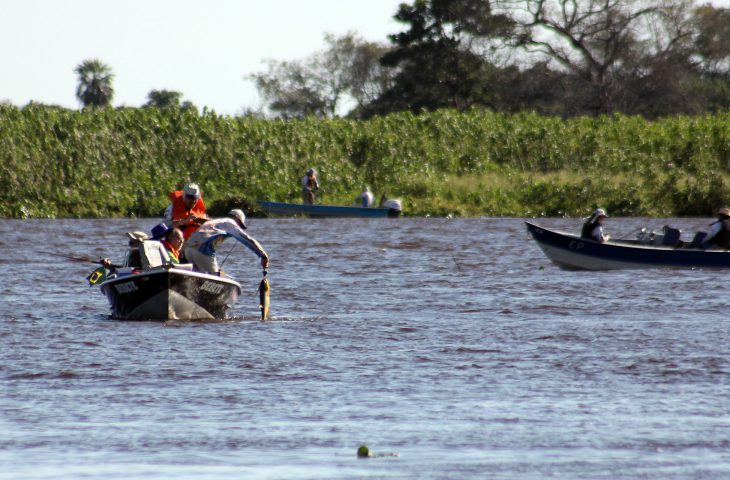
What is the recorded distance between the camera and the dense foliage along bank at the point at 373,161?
55.8m

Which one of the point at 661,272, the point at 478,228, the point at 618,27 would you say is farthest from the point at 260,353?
the point at 618,27

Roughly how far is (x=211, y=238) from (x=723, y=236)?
12862 millimetres

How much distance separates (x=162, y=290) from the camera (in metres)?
19.7

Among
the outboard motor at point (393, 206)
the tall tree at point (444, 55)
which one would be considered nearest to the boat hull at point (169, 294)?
the outboard motor at point (393, 206)

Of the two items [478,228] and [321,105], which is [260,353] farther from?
[321,105]

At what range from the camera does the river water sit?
10.8 metres

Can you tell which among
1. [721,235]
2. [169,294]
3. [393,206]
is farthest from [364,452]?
[393,206]

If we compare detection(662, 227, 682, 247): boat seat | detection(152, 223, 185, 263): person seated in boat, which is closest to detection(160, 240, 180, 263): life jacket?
detection(152, 223, 185, 263): person seated in boat

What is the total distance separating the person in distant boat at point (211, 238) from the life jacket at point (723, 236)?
1216 cm

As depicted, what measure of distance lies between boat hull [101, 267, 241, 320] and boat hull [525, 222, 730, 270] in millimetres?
11457

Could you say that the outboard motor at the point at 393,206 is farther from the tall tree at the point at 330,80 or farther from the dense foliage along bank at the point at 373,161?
the tall tree at the point at 330,80

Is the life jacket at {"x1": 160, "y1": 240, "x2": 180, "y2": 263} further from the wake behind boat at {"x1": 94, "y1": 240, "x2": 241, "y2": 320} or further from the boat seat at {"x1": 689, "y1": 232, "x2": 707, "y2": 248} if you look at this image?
the boat seat at {"x1": 689, "y1": 232, "x2": 707, "y2": 248}

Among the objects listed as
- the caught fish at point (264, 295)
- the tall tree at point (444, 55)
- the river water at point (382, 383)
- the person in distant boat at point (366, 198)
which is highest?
the tall tree at point (444, 55)

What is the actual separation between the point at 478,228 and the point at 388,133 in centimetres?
1432
